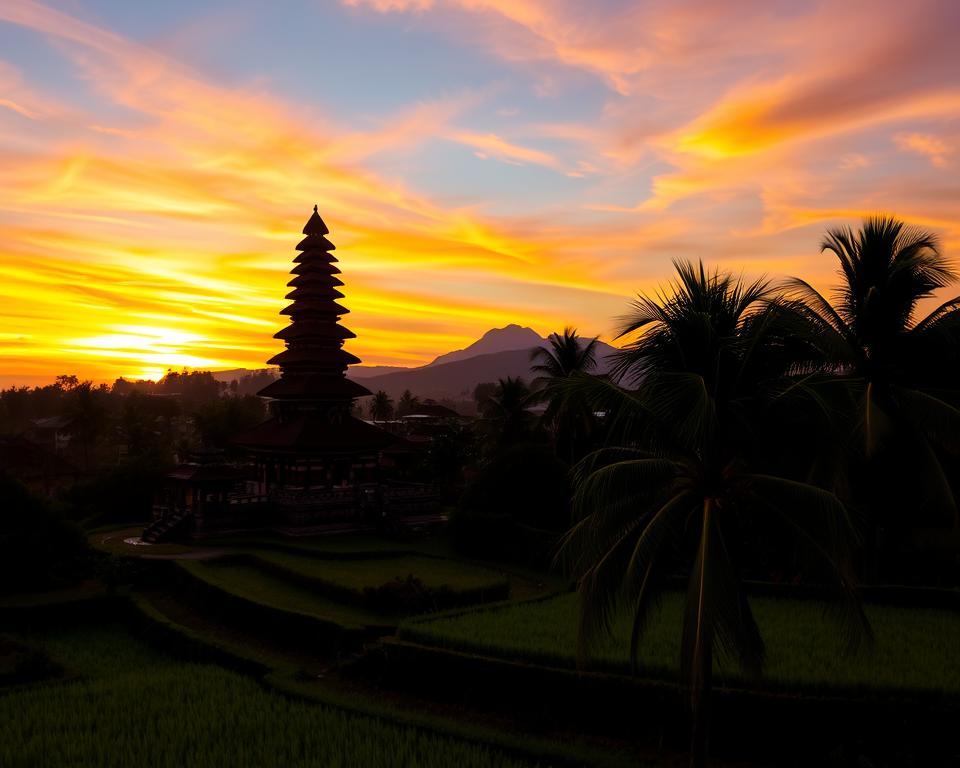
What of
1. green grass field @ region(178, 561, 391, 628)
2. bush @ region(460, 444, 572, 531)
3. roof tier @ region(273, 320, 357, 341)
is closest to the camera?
green grass field @ region(178, 561, 391, 628)

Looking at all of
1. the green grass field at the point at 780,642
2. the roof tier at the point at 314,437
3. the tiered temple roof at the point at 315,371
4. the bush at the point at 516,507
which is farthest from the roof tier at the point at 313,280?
the green grass field at the point at 780,642

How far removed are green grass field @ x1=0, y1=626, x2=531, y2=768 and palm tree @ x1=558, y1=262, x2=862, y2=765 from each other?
556 cm

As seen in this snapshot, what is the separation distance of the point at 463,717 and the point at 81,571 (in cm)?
2097

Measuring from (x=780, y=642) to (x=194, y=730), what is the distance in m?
15.2

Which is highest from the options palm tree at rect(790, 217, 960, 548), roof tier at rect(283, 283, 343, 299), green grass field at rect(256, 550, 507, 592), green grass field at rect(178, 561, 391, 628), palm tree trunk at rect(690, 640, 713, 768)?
roof tier at rect(283, 283, 343, 299)

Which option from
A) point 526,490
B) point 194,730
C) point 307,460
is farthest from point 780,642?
point 307,460

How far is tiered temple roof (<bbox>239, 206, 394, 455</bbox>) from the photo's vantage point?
46.5 metres

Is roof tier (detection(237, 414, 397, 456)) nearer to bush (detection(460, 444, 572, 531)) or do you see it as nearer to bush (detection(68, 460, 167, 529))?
bush (detection(68, 460, 167, 529))

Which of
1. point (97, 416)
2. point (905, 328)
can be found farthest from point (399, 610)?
point (97, 416)

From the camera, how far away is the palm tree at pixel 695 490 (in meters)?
10.9

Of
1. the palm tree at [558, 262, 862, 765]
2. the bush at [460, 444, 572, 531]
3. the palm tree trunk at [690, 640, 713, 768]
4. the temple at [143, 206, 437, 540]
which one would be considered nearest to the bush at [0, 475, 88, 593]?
the temple at [143, 206, 437, 540]

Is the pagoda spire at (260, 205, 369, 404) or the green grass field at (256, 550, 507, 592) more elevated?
the pagoda spire at (260, 205, 369, 404)

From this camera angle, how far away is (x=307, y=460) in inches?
1766

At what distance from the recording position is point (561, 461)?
41188 millimetres
